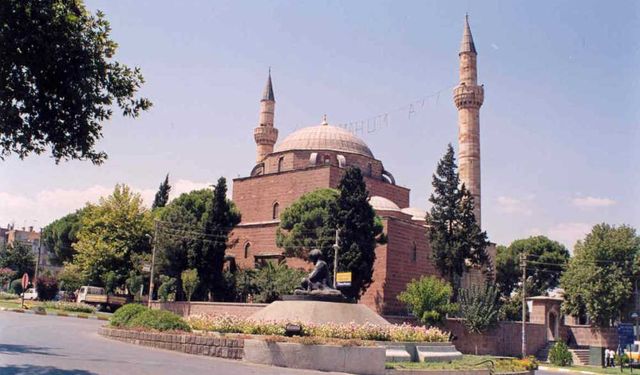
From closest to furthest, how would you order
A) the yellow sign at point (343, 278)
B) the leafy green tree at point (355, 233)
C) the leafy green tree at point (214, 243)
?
the yellow sign at point (343, 278) < the leafy green tree at point (355, 233) < the leafy green tree at point (214, 243)

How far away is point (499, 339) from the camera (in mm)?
35281

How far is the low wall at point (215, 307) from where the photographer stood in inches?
1231

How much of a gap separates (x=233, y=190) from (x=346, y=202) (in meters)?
17.2

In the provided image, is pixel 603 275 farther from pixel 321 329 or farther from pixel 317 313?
pixel 321 329

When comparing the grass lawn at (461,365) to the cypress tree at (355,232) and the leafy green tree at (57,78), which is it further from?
the cypress tree at (355,232)

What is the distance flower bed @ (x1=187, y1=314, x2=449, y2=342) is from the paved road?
1.79 metres

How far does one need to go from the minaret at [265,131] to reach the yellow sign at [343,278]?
972 inches

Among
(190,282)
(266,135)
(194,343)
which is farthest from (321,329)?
(266,135)

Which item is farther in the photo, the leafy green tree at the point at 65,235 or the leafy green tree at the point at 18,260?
the leafy green tree at the point at 18,260

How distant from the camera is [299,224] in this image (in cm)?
3616

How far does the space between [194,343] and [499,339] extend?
83.3 feet

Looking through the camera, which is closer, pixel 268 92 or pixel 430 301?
pixel 430 301

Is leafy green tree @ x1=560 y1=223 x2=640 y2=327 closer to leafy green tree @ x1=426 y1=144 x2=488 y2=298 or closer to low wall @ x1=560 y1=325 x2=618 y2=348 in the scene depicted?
low wall @ x1=560 y1=325 x2=618 y2=348

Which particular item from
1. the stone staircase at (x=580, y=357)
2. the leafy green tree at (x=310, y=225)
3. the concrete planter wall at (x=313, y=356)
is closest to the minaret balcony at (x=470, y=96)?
the leafy green tree at (x=310, y=225)
